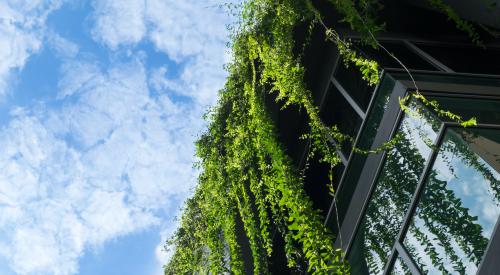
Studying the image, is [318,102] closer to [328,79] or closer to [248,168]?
[328,79]

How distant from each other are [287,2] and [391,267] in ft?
11.9

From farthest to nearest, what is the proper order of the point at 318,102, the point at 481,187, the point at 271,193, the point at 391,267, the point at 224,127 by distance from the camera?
1. the point at 224,127
2. the point at 318,102
3. the point at 271,193
4. the point at 391,267
5. the point at 481,187

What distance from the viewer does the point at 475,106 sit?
12.7 feet

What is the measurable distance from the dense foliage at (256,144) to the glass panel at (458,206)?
3.92 feet

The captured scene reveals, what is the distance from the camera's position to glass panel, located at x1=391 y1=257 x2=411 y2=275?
3.57 metres

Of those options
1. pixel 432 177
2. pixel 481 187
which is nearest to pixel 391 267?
pixel 432 177

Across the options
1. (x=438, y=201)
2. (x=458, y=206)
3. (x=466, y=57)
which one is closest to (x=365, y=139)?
(x=438, y=201)

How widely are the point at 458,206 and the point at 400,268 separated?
0.73 meters

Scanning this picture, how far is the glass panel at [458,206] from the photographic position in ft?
9.91

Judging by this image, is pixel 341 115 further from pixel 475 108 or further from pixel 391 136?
pixel 475 108

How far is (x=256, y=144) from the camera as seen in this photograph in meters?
5.79

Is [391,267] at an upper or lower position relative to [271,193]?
lower

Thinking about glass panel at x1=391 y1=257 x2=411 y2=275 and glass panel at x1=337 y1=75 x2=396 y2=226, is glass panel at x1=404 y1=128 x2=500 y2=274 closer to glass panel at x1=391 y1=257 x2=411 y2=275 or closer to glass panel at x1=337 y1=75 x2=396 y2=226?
glass panel at x1=391 y1=257 x2=411 y2=275

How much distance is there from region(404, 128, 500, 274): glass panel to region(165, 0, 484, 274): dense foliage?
1.19 metres
